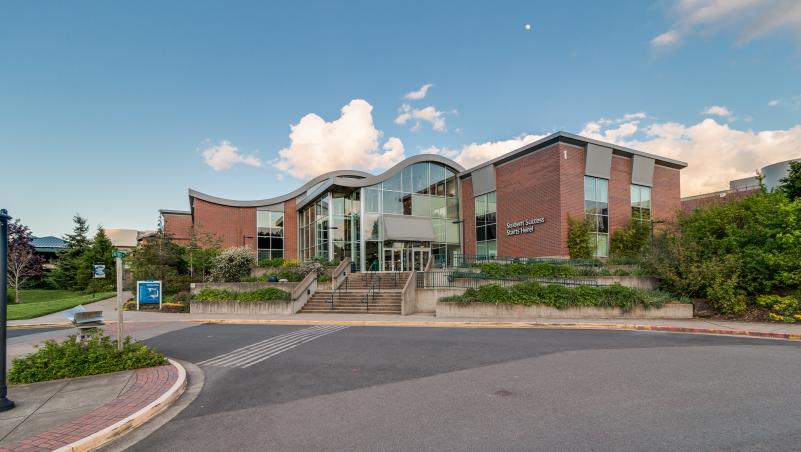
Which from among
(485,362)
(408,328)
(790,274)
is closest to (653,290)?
(790,274)

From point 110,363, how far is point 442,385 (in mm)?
6502

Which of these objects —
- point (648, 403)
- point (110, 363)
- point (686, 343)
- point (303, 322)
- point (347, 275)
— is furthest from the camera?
point (347, 275)

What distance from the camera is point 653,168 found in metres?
31.7

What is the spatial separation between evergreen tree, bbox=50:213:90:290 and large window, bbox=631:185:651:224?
175ft

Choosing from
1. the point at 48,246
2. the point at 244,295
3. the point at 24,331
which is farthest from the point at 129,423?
the point at 48,246

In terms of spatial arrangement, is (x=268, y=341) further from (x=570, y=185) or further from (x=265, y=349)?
(x=570, y=185)

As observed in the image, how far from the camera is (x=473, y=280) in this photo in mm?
19109

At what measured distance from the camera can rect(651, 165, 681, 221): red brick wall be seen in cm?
3192

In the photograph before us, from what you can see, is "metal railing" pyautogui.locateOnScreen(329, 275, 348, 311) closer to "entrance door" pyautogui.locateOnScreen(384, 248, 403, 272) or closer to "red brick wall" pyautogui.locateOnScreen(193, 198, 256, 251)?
"entrance door" pyautogui.locateOnScreen(384, 248, 403, 272)

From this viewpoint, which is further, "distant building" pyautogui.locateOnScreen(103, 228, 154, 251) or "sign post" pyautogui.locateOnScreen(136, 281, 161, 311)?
"distant building" pyautogui.locateOnScreen(103, 228, 154, 251)

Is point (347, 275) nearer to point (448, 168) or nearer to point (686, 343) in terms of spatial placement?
point (448, 168)

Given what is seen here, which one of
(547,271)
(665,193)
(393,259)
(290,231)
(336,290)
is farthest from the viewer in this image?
(290,231)

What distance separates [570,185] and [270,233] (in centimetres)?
2834

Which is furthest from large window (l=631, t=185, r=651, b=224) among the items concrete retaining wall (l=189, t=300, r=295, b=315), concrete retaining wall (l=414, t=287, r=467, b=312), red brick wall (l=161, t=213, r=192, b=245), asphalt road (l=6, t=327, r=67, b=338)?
red brick wall (l=161, t=213, r=192, b=245)
